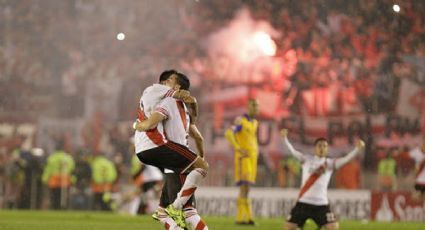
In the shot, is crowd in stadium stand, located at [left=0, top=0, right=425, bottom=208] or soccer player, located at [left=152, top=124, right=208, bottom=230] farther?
crowd in stadium stand, located at [left=0, top=0, right=425, bottom=208]

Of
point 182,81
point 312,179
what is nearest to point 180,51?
point 312,179

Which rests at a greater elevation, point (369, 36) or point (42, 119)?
point (369, 36)

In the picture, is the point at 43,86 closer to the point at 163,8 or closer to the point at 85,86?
the point at 85,86

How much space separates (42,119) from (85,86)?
5.98 feet

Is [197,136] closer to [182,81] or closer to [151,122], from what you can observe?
[182,81]

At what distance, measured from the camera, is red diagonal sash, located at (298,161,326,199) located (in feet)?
43.2

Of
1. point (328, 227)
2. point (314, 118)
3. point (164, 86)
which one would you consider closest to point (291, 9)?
point (314, 118)

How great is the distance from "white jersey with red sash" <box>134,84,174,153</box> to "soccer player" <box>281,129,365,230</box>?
438 cm

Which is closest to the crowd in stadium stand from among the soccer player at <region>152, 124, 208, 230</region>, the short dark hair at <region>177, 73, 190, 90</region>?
the soccer player at <region>152, 124, 208, 230</region>

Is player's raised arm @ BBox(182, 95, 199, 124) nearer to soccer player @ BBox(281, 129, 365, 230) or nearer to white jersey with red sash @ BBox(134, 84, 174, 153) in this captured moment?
white jersey with red sash @ BBox(134, 84, 174, 153)

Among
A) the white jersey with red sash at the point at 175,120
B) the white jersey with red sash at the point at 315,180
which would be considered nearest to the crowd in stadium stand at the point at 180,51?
the white jersey with red sash at the point at 315,180

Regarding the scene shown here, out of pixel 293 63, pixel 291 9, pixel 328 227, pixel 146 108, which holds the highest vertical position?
pixel 291 9

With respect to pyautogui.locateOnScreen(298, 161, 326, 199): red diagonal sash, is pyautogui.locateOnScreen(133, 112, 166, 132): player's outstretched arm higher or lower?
higher

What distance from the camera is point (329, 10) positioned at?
30562 millimetres
